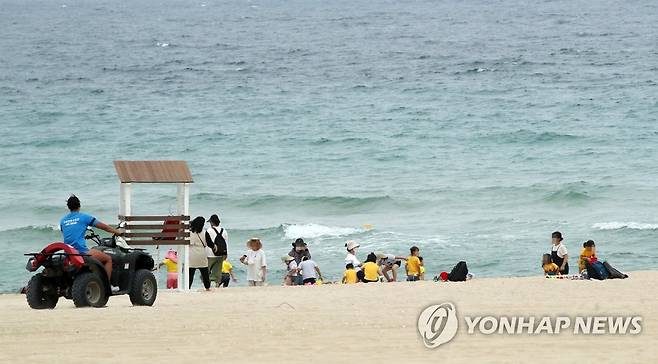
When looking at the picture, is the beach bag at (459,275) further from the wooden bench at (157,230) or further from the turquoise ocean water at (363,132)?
the turquoise ocean water at (363,132)

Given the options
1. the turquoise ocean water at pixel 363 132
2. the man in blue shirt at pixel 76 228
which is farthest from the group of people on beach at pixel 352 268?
the man in blue shirt at pixel 76 228

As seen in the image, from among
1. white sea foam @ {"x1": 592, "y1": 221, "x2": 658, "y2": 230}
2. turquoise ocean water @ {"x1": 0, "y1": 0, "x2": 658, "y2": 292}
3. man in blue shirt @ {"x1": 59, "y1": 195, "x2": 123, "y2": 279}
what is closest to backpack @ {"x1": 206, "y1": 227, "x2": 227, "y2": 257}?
man in blue shirt @ {"x1": 59, "y1": 195, "x2": 123, "y2": 279}

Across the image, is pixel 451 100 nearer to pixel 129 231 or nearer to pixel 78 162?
pixel 78 162

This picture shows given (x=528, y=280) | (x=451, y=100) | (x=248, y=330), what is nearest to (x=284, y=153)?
(x=451, y=100)

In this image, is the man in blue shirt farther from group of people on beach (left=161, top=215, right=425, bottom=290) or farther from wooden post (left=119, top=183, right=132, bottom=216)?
group of people on beach (left=161, top=215, right=425, bottom=290)

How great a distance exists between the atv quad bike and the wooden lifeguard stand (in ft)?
3.97

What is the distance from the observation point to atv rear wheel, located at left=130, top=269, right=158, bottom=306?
544 inches

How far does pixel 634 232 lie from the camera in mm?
29219

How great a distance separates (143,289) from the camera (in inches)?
550

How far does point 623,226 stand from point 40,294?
62.7 ft

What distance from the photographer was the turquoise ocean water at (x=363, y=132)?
3106cm

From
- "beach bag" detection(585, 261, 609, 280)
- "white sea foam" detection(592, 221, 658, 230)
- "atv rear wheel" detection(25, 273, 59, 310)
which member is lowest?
"atv rear wheel" detection(25, 273, 59, 310)

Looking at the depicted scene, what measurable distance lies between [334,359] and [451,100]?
49.1 meters

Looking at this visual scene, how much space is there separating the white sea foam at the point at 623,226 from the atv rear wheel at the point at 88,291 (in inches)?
736
